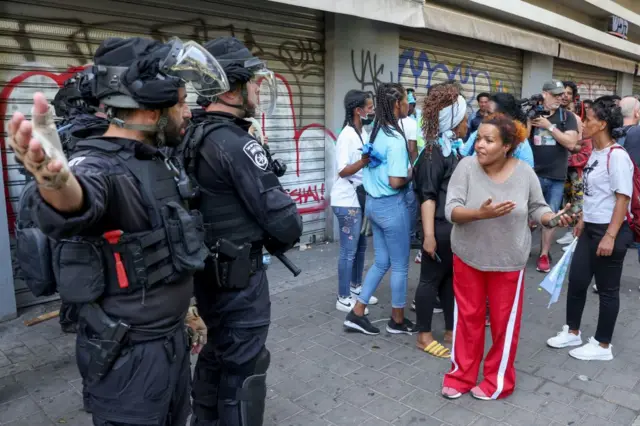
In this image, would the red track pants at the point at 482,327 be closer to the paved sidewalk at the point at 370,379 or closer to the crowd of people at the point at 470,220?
the crowd of people at the point at 470,220

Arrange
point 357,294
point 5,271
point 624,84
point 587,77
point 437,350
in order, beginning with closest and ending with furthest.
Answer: point 437,350 < point 5,271 < point 357,294 < point 587,77 < point 624,84

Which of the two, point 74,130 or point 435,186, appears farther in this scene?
point 435,186

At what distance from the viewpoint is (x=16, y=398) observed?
11.3ft

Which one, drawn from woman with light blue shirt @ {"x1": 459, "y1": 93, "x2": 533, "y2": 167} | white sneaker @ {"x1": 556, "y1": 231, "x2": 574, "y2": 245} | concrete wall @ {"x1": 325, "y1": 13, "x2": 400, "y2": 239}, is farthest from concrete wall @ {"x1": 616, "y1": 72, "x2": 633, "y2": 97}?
woman with light blue shirt @ {"x1": 459, "y1": 93, "x2": 533, "y2": 167}

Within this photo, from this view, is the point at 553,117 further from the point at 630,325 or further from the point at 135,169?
the point at 135,169

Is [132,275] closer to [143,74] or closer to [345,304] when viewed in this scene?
[143,74]

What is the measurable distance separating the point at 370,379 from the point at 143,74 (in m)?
2.67

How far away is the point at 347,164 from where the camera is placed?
4.68 meters

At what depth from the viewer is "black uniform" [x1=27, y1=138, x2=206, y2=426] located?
5.90ft

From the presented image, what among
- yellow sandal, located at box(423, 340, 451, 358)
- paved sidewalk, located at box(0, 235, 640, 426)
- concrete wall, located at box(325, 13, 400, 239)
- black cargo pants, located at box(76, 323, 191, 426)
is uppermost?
concrete wall, located at box(325, 13, 400, 239)

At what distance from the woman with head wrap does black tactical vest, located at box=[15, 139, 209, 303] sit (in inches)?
87.6

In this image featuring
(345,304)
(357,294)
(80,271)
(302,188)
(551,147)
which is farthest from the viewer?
(302,188)

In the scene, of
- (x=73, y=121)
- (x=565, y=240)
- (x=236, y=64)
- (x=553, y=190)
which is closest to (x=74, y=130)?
(x=73, y=121)

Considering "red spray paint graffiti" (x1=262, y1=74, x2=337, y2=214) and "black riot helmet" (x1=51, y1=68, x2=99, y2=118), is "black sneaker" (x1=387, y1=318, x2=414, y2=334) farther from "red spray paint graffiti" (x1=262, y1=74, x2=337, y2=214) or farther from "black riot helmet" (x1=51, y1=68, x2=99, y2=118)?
"red spray paint graffiti" (x1=262, y1=74, x2=337, y2=214)
